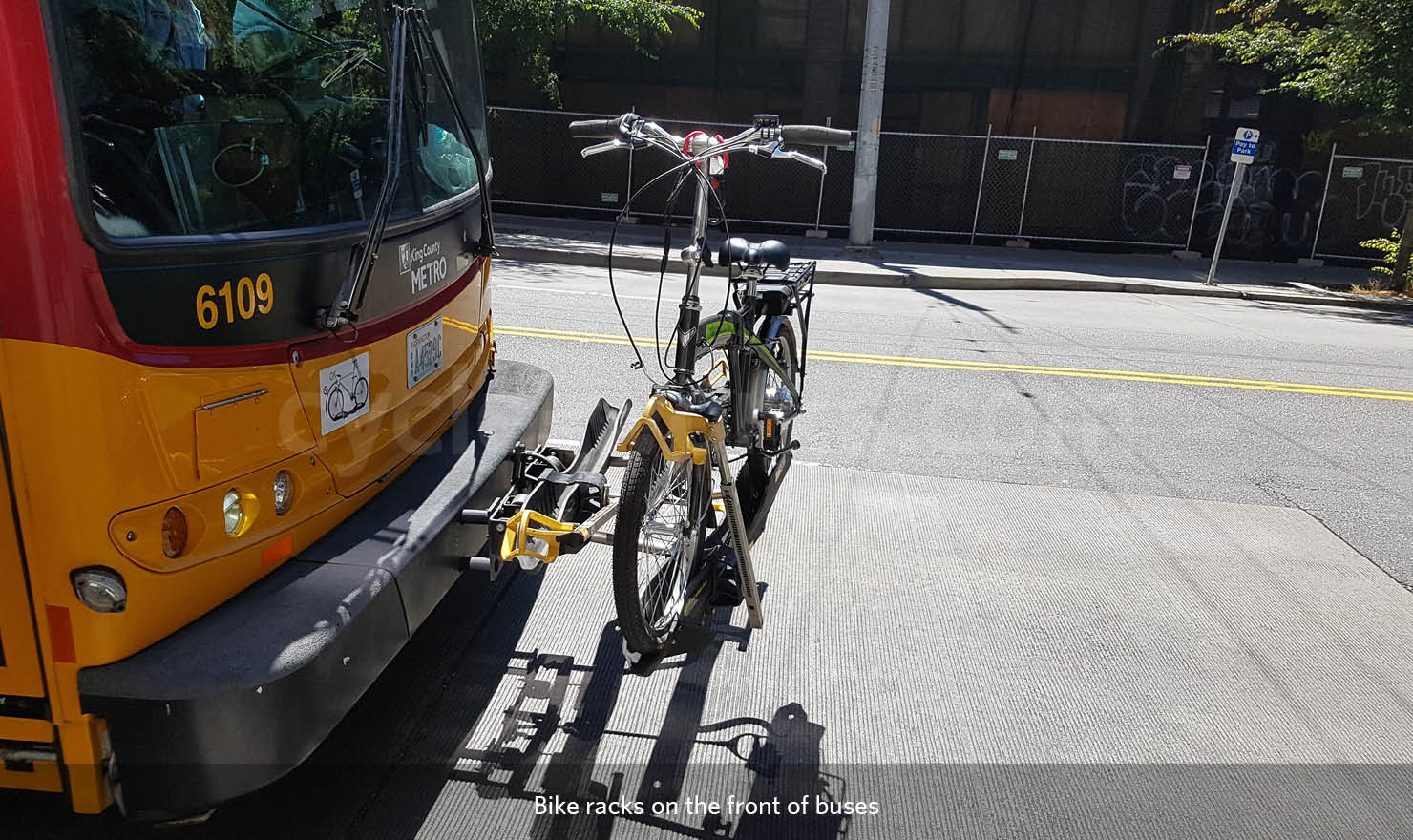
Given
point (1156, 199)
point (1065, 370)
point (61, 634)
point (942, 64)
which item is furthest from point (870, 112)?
point (61, 634)

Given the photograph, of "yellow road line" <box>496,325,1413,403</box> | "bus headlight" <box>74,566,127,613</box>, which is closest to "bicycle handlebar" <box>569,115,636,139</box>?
"bus headlight" <box>74,566,127,613</box>

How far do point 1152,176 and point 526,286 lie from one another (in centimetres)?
1329

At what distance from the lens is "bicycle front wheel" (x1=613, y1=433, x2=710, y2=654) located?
327cm

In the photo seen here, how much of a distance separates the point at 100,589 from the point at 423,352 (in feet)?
5.04

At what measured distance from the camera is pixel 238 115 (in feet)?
9.13

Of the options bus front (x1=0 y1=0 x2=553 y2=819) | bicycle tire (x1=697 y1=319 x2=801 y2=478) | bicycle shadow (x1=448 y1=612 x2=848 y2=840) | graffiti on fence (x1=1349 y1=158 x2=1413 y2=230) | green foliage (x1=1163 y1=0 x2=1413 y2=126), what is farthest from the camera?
graffiti on fence (x1=1349 y1=158 x2=1413 y2=230)

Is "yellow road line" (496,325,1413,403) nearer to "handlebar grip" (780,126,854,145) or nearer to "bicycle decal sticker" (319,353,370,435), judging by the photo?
"handlebar grip" (780,126,854,145)

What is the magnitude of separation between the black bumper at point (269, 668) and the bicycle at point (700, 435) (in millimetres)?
673

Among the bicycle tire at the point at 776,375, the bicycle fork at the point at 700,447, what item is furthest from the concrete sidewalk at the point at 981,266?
the bicycle fork at the point at 700,447

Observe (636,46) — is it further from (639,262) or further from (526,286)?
(526,286)

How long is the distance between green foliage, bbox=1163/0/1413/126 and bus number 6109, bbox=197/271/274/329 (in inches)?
667

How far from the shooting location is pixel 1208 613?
460 cm

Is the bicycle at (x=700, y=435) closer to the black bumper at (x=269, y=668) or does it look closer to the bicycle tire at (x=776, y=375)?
the bicycle tire at (x=776, y=375)

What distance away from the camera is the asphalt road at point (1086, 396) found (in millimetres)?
6324
